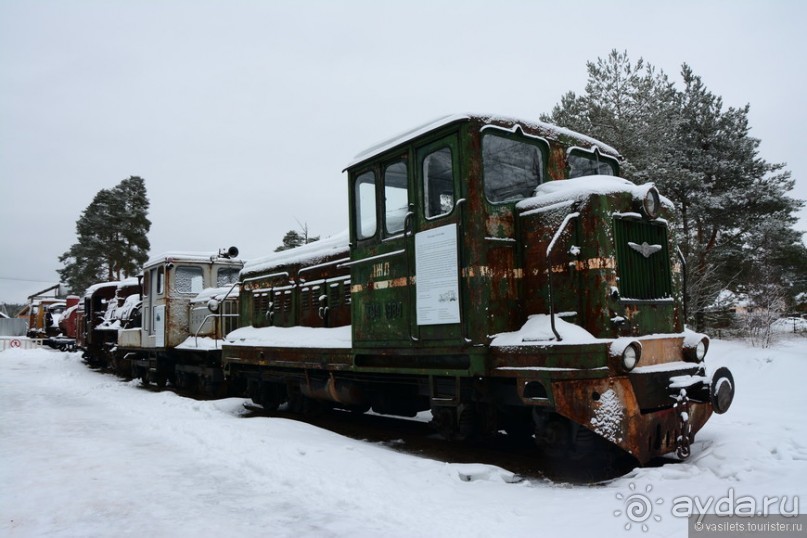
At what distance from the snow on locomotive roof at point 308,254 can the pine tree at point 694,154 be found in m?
13.6

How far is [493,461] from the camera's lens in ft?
20.5

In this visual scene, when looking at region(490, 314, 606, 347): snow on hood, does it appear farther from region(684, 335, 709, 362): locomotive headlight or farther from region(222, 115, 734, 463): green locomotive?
region(684, 335, 709, 362): locomotive headlight

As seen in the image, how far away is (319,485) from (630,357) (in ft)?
9.40

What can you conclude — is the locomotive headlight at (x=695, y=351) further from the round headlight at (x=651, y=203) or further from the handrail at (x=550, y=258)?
the handrail at (x=550, y=258)

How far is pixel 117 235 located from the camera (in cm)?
4266

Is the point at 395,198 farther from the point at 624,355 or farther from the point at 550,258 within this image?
the point at 624,355

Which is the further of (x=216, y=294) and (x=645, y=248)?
(x=216, y=294)

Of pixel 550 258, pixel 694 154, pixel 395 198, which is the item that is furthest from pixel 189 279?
pixel 694 154

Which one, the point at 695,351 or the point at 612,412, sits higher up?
the point at 695,351

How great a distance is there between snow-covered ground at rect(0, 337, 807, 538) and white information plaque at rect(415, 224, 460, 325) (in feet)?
4.85

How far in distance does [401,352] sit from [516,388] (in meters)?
1.47

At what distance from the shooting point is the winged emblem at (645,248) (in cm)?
567

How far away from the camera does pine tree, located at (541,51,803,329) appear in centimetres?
2005

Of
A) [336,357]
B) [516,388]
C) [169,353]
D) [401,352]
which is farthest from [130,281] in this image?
[516,388]
